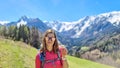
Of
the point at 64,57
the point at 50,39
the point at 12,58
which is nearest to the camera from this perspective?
the point at 64,57

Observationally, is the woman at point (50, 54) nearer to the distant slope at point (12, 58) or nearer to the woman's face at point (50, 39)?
the woman's face at point (50, 39)

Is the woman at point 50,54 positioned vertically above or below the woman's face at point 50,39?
below

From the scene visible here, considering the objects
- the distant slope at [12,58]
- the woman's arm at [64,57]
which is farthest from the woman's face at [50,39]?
the distant slope at [12,58]

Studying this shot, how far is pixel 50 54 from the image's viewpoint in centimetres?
768

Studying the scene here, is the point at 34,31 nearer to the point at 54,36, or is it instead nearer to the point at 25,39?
the point at 25,39

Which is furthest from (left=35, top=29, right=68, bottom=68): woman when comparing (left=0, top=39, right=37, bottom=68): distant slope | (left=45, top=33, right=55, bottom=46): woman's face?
(left=0, top=39, right=37, bottom=68): distant slope

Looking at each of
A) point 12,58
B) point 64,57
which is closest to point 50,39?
point 64,57

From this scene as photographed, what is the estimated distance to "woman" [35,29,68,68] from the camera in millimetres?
7531

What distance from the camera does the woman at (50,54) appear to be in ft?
24.7

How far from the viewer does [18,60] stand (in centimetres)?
2536

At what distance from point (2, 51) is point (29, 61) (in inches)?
97.7

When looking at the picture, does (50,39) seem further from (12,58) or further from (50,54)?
(12,58)

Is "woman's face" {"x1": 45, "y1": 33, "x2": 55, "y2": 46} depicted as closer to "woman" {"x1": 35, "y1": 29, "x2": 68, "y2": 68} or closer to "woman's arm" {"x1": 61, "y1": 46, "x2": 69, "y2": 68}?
"woman" {"x1": 35, "y1": 29, "x2": 68, "y2": 68}

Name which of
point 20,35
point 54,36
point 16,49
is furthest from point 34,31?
point 54,36
